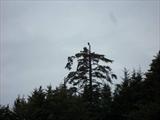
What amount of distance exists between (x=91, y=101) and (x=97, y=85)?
2402 millimetres

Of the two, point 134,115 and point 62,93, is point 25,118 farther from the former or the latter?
point 134,115

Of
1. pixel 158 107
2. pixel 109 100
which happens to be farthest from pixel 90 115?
pixel 158 107

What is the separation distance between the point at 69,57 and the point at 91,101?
26.1ft

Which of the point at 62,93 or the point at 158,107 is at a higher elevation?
the point at 62,93

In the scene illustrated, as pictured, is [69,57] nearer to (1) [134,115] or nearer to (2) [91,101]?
(2) [91,101]

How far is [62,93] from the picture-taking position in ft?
114

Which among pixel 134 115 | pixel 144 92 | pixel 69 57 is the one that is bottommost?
pixel 134 115

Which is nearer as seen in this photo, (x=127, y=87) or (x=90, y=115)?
(x=127, y=87)

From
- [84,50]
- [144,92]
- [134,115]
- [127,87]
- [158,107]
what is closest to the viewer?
[158,107]

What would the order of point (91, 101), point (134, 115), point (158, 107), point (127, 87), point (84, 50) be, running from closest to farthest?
1. point (158, 107)
2. point (134, 115)
3. point (127, 87)
4. point (91, 101)
5. point (84, 50)

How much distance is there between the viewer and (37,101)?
117ft

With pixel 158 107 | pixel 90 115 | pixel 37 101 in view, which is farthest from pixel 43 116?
pixel 158 107

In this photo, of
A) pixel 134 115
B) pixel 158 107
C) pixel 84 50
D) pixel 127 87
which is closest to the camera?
pixel 158 107

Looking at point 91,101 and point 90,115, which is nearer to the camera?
point 90,115
